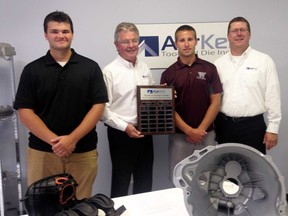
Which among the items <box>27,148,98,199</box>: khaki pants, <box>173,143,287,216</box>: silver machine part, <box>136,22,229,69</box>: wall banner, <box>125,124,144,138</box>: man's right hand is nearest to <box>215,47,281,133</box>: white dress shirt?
<box>136,22,229,69</box>: wall banner

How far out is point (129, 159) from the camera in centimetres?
217

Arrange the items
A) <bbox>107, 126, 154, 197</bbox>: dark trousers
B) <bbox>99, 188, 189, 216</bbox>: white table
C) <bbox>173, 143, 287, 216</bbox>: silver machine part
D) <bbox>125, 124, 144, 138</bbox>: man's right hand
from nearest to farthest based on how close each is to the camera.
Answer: <bbox>173, 143, 287, 216</bbox>: silver machine part < <bbox>99, 188, 189, 216</bbox>: white table < <bbox>125, 124, 144, 138</bbox>: man's right hand < <bbox>107, 126, 154, 197</bbox>: dark trousers

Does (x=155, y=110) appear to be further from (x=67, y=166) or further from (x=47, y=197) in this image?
(x=47, y=197)

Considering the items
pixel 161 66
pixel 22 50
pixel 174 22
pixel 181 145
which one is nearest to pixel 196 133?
pixel 181 145

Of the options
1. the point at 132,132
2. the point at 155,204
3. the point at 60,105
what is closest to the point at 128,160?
the point at 132,132

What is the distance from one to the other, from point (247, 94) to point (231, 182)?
4.37 ft

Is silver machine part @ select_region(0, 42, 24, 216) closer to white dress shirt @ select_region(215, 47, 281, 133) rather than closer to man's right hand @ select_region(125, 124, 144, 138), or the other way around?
man's right hand @ select_region(125, 124, 144, 138)

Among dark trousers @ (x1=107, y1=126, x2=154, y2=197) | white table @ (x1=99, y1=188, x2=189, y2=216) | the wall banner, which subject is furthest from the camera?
the wall banner

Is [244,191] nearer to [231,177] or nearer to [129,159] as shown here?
[231,177]

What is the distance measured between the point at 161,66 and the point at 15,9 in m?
1.30

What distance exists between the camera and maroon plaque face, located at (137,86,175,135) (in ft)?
6.84

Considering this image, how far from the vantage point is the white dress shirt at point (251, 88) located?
7.30 feet

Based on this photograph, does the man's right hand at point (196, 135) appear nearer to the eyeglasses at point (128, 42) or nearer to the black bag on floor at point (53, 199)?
the eyeglasses at point (128, 42)

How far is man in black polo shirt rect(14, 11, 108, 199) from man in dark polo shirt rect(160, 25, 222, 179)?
60cm
